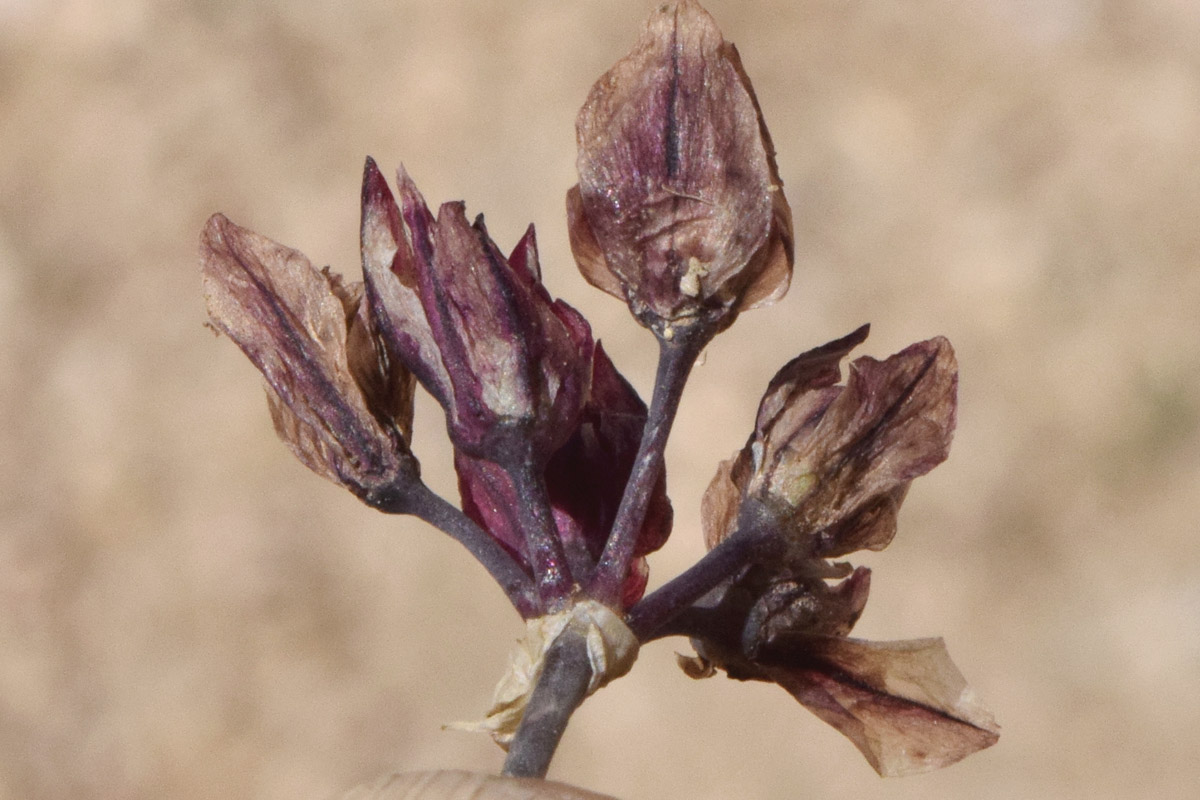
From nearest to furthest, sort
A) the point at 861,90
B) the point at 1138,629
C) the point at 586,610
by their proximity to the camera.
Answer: the point at 586,610, the point at 1138,629, the point at 861,90

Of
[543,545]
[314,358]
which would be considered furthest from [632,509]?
[314,358]

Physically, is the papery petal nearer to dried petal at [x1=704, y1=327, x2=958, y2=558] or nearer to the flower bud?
the flower bud

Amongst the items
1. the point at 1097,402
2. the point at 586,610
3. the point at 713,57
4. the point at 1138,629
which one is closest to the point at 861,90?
the point at 1097,402

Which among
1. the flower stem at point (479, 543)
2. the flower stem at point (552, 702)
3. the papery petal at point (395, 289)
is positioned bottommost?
the flower stem at point (552, 702)

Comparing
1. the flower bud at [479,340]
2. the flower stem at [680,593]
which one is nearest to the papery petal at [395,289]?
the flower bud at [479,340]

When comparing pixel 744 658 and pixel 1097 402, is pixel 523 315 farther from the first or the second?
pixel 1097 402

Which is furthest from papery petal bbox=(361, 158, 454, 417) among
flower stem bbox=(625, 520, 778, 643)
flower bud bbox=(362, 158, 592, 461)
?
flower stem bbox=(625, 520, 778, 643)

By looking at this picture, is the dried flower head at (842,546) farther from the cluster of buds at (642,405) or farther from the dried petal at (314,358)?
the dried petal at (314,358)
